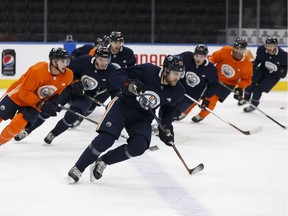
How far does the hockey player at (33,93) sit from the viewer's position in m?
4.57

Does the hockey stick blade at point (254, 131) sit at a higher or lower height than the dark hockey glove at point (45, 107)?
lower

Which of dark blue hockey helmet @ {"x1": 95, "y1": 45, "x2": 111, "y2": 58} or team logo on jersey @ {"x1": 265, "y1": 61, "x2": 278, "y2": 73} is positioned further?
team logo on jersey @ {"x1": 265, "y1": 61, "x2": 278, "y2": 73}

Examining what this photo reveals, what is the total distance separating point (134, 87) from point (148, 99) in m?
0.23

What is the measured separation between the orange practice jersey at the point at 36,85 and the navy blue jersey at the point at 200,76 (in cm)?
168

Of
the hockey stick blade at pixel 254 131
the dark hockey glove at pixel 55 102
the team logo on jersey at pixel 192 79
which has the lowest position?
the hockey stick blade at pixel 254 131

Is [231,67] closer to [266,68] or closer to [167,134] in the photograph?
[266,68]

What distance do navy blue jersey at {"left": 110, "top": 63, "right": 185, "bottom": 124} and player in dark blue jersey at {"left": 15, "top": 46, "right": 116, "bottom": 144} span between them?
4.56 feet

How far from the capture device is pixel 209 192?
12.6ft

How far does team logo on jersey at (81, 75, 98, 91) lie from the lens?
18.4 ft

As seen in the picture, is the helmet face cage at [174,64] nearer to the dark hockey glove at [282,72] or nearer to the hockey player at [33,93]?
the hockey player at [33,93]

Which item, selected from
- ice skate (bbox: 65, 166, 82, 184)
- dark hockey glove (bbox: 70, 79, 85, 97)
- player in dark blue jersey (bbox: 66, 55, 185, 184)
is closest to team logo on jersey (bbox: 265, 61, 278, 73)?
dark hockey glove (bbox: 70, 79, 85, 97)

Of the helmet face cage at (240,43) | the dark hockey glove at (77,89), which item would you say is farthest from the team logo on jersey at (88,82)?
the helmet face cage at (240,43)

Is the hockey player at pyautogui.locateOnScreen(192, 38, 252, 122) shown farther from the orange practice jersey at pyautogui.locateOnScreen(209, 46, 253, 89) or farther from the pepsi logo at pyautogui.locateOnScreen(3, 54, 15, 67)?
the pepsi logo at pyautogui.locateOnScreen(3, 54, 15, 67)

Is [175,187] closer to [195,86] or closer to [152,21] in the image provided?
[195,86]
